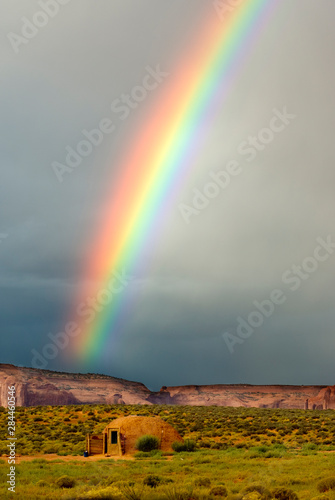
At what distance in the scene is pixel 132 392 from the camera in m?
160

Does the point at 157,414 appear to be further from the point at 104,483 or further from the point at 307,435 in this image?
the point at 104,483

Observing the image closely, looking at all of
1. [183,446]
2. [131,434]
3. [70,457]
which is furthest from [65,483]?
[183,446]

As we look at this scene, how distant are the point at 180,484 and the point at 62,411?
5045 cm

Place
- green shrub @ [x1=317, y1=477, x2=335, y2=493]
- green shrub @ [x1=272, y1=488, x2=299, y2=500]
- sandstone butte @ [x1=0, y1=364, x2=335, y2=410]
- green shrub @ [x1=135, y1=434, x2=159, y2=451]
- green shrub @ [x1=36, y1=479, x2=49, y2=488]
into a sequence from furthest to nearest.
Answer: sandstone butte @ [x1=0, y1=364, x2=335, y2=410], green shrub @ [x1=135, y1=434, x2=159, y2=451], green shrub @ [x1=36, y1=479, x2=49, y2=488], green shrub @ [x1=317, y1=477, x2=335, y2=493], green shrub @ [x1=272, y1=488, x2=299, y2=500]

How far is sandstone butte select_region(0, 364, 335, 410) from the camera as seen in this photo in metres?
125

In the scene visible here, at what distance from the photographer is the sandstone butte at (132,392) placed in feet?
410

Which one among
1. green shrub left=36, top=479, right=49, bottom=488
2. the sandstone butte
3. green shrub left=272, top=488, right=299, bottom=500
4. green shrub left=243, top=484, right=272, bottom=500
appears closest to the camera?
green shrub left=272, top=488, right=299, bottom=500

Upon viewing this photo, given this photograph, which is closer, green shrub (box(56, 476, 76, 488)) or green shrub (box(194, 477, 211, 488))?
green shrub (box(194, 477, 211, 488))

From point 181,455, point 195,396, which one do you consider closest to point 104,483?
point 181,455

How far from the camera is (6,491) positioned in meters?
19.4

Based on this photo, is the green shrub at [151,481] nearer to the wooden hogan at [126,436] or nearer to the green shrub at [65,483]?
the green shrub at [65,483]

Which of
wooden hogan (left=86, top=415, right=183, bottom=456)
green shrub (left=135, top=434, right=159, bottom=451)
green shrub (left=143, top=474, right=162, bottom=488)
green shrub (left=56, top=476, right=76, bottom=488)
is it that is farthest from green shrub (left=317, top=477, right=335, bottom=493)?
wooden hogan (left=86, top=415, right=183, bottom=456)

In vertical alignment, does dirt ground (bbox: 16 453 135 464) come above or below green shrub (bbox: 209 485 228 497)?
below

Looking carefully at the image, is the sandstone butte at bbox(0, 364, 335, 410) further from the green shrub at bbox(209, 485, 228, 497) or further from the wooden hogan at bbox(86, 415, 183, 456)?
the green shrub at bbox(209, 485, 228, 497)
